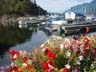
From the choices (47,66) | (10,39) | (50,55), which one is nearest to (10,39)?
(10,39)

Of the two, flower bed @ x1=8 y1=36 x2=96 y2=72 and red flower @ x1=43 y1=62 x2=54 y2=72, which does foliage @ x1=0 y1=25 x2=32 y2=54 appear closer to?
flower bed @ x1=8 y1=36 x2=96 y2=72

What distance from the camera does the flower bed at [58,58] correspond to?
9023 millimetres

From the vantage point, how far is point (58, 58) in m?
9.56

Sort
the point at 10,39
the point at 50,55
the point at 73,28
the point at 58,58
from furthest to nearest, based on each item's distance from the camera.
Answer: the point at 73,28, the point at 10,39, the point at 58,58, the point at 50,55

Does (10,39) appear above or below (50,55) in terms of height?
below

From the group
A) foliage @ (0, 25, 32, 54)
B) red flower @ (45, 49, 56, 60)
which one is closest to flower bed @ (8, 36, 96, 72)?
red flower @ (45, 49, 56, 60)

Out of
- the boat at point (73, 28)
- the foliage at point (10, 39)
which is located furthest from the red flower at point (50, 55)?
the boat at point (73, 28)

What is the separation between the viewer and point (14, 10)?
186 meters

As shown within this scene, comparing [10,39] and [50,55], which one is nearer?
[50,55]

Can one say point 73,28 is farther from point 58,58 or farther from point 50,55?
point 50,55

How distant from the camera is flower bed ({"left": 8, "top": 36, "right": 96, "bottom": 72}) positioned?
902 centimetres

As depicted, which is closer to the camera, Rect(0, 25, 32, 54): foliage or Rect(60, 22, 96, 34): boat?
Rect(0, 25, 32, 54): foliage

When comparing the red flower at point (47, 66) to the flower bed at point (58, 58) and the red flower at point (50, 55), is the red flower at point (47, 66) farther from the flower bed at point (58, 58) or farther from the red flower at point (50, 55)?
the red flower at point (50, 55)

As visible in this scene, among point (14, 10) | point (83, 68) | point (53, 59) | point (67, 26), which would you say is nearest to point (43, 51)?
point (53, 59)
